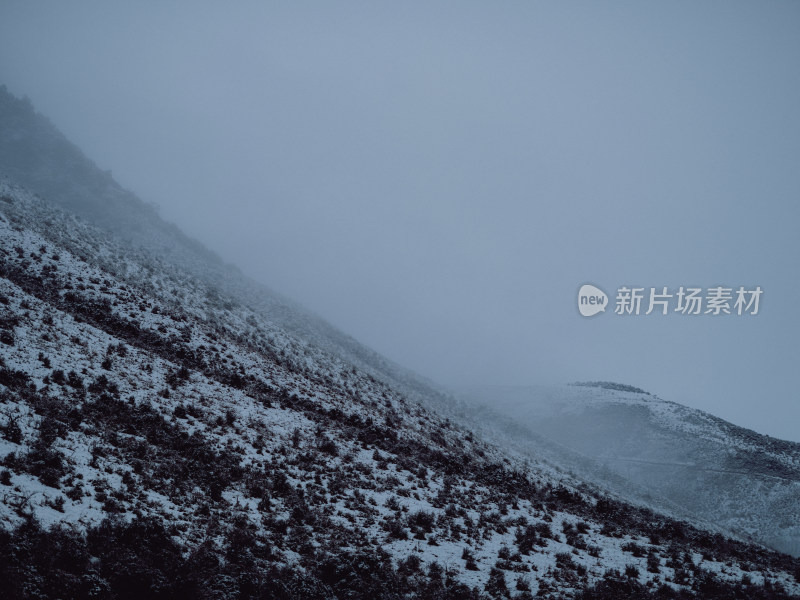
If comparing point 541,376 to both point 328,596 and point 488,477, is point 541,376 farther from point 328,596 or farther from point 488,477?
point 328,596

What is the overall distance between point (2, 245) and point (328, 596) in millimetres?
28905

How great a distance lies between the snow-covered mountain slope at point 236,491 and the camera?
1001cm

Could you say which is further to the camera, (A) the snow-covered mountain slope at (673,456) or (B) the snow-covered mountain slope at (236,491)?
(A) the snow-covered mountain slope at (673,456)

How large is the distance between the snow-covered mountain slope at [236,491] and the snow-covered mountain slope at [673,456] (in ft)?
42.0

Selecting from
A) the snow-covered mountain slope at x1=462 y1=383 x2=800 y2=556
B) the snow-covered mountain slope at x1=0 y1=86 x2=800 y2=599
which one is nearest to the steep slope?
the snow-covered mountain slope at x1=462 y1=383 x2=800 y2=556

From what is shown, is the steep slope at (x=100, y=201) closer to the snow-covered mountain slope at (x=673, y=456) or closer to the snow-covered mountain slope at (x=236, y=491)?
the snow-covered mountain slope at (x=673, y=456)

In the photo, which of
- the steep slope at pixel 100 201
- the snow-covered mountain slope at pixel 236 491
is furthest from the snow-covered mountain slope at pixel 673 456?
the steep slope at pixel 100 201

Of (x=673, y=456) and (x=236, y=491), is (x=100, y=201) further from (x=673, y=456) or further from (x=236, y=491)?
(x=673, y=456)

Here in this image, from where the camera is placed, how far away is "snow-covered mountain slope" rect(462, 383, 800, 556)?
117 ft

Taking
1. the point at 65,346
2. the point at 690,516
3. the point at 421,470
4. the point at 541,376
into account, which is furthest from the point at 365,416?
the point at 541,376

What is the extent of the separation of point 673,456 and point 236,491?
5029 centimetres

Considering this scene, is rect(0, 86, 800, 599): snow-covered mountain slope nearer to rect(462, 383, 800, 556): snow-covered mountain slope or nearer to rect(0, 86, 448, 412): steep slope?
rect(462, 383, 800, 556): snow-covered mountain slope

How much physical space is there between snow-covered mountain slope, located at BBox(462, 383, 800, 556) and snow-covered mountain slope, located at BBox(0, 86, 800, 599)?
12792mm

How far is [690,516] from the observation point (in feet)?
115
